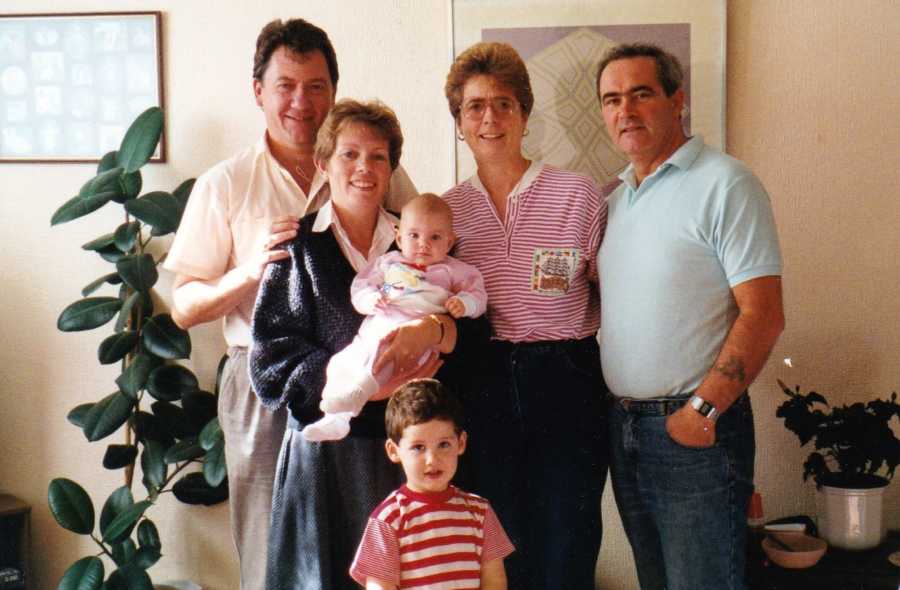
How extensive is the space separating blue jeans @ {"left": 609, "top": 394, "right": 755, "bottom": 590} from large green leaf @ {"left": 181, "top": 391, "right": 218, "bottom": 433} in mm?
1533

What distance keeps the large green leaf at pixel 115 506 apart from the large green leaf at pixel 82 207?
91 cm

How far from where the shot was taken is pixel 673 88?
213 cm

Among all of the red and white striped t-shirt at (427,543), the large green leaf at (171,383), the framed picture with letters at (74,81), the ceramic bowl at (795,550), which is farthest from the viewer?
the framed picture with letters at (74,81)

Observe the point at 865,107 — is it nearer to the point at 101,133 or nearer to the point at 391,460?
the point at 391,460

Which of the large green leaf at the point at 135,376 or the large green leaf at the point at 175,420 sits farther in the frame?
the large green leaf at the point at 175,420

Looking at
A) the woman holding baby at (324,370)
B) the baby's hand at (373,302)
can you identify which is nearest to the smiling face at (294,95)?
the woman holding baby at (324,370)

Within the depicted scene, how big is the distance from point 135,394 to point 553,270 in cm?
155

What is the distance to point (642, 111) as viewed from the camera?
2107mm

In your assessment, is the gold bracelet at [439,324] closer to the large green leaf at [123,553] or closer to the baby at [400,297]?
the baby at [400,297]

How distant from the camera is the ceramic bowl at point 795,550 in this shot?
2576 mm

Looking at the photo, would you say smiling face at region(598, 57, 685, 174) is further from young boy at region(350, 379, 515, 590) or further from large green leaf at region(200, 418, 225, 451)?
large green leaf at region(200, 418, 225, 451)

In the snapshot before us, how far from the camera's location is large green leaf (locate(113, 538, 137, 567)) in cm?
292

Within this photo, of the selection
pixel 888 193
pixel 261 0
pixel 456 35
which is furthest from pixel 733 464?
A: pixel 261 0

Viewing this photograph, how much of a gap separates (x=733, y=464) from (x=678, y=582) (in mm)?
301
